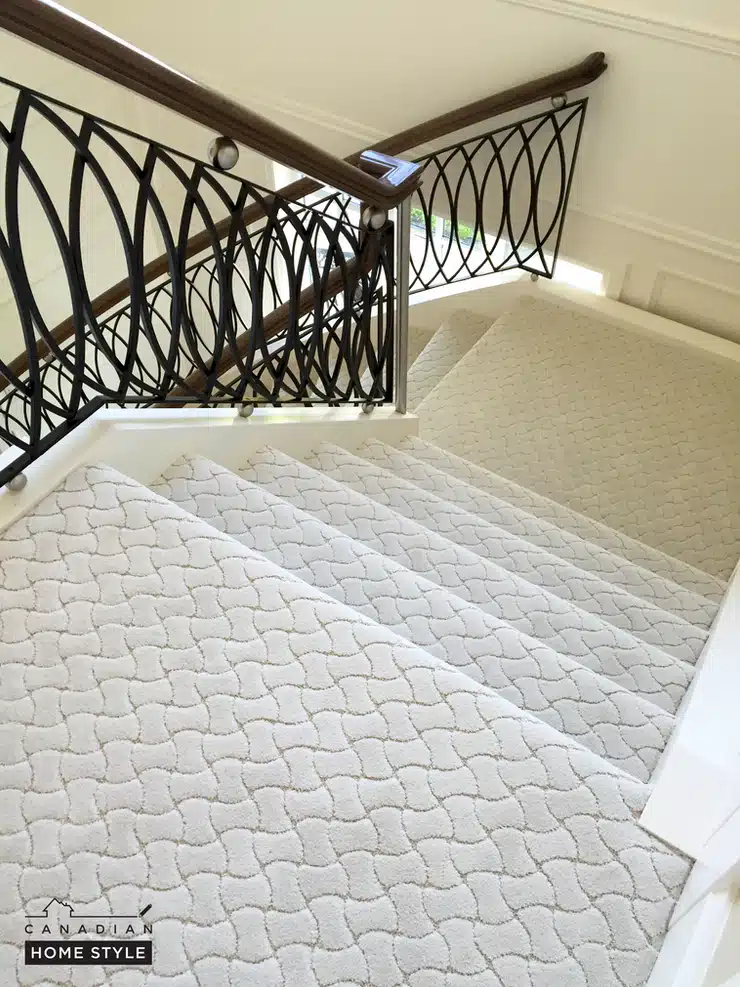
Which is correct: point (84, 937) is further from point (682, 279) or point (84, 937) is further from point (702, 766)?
point (682, 279)

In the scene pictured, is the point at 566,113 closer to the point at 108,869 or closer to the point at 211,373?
the point at 211,373

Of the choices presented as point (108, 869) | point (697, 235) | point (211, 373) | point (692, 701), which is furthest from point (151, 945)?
point (697, 235)

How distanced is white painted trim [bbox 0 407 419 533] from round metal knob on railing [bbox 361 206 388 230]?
0.56m

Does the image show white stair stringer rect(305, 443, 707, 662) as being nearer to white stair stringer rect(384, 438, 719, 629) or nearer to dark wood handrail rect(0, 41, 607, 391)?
white stair stringer rect(384, 438, 719, 629)

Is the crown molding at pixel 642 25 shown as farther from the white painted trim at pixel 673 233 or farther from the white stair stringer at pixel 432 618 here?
the white stair stringer at pixel 432 618

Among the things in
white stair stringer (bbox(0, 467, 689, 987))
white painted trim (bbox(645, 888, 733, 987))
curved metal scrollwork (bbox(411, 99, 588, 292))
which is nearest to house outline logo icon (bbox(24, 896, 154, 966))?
white stair stringer (bbox(0, 467, 689, 987))

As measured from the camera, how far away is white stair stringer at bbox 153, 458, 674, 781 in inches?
59.9

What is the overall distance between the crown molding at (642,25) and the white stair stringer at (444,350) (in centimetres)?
136

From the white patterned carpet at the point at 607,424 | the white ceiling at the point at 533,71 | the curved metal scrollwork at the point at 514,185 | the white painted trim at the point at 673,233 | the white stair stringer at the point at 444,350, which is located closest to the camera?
the white patterned carpet at the point at 607,424

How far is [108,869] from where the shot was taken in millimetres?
1158

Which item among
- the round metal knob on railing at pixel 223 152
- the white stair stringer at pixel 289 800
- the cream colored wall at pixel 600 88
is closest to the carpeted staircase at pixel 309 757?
the white stair stringer at pixel 289 800

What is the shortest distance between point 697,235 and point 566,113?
2.49ft

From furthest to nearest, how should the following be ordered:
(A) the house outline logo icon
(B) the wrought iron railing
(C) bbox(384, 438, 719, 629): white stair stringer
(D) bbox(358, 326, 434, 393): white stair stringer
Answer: (D) bbox(358, 326, 434, 393): white stair stringer, (C) bbox(384, 438, 719, 629): white stair stringer, (B) the wrought iron railing, (A) the house outline logo icon

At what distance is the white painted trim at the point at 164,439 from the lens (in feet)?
5.35
